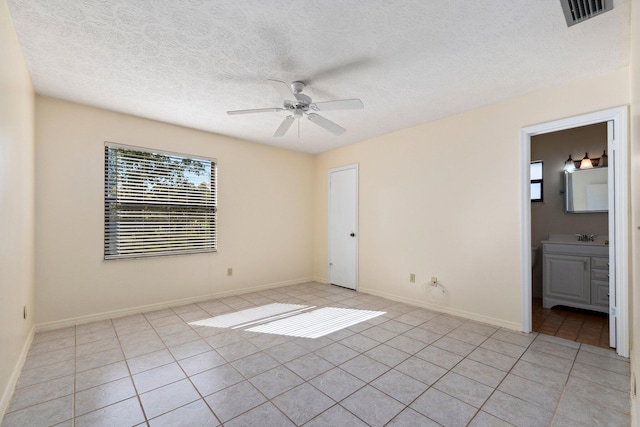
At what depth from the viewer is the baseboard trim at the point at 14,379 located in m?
1.76

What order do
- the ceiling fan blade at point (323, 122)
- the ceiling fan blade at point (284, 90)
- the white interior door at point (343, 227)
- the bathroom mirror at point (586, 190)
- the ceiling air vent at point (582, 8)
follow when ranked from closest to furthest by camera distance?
the ceiling air vent at point (582, 8) → the ceiling fan blade at point (284, 90) → the ceiling fan blade at point (323, 122) → the bathroom mirror at point (586, 190) → the white interior door at point (343, 227)

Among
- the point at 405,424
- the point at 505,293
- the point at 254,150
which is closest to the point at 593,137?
the point at 505,293

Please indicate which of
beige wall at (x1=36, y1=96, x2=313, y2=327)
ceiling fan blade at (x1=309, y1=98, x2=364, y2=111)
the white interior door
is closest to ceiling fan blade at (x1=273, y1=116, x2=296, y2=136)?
ceiling fan blade at (x1=309, y1=98, x2=364, y2=111)

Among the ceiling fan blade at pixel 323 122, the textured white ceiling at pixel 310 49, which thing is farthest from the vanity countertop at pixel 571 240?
the ceiling fan blade at pixel 323 122

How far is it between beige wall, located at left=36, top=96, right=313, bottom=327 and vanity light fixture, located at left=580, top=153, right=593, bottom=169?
4266mm

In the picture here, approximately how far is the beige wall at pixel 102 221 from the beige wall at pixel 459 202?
1.49 metres

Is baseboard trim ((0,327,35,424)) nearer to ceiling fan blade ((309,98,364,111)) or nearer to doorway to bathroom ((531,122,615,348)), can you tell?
ceiling fan blade ((309,98,364,111))

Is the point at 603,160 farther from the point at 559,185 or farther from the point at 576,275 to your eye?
the point at 576,275

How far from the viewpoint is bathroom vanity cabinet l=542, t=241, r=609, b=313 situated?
11.3ft

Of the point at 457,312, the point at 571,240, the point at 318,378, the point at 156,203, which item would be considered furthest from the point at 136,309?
the point at 571,240

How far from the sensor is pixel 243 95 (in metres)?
3.03

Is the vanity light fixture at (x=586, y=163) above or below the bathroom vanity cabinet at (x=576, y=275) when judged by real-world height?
above

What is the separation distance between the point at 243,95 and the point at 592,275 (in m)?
4.58

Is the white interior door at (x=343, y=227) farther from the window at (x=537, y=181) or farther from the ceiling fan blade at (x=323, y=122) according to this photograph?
the window at (x=537, y=181)
